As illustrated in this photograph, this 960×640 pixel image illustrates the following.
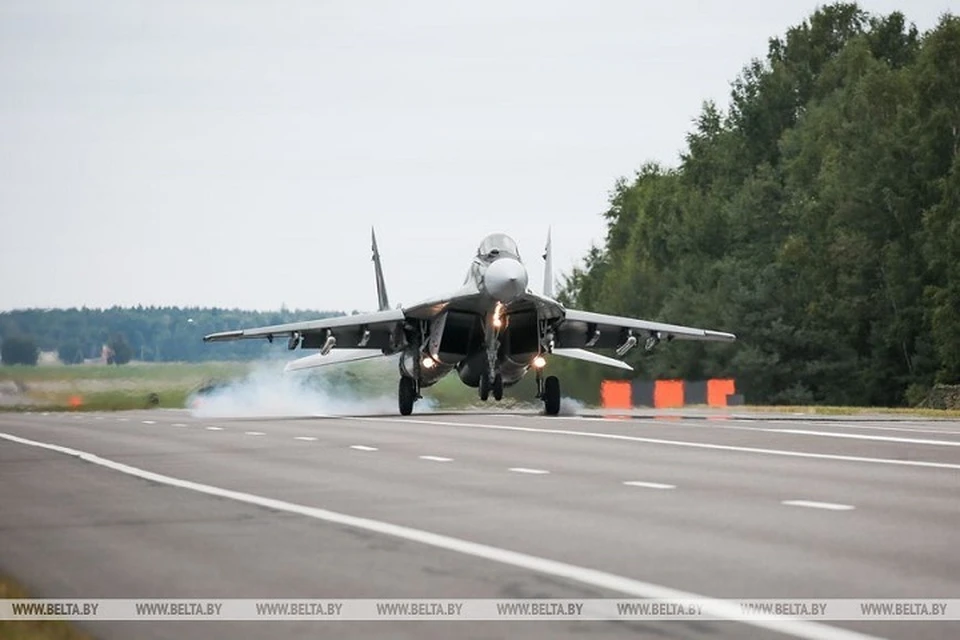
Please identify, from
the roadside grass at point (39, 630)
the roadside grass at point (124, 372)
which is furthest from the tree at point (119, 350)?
the roadside grass at point (39, 630)

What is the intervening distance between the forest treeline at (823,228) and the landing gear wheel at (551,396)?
23.2m

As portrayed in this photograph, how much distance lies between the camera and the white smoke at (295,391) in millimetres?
55312

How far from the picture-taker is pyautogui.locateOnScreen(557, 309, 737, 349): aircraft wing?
40.2m

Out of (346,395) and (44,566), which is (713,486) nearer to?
(44,566)

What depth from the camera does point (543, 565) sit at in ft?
27.9

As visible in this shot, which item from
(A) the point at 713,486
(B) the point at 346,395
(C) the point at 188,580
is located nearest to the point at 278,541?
(C) the point at 188,580

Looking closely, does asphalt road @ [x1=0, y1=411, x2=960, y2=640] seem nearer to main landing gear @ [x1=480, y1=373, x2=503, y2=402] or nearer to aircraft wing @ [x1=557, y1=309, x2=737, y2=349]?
main landing gear @ [x1=480, y1=373, x2=503, y2=402]

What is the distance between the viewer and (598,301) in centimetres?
10738

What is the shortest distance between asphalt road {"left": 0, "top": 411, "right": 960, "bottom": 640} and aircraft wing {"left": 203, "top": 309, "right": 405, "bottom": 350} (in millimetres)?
19193

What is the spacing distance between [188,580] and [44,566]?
55.8 inches

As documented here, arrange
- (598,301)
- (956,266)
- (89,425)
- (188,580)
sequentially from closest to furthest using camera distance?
(188,580) → (89,425) → (956,266) → (598,301)

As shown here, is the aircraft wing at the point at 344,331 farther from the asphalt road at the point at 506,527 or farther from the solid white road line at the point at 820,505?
the solid white road line at the point at 820,505

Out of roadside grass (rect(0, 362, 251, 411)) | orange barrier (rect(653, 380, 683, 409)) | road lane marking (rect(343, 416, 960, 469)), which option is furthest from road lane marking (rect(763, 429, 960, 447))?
orange barrier (rect(653, 380, 683, 409))

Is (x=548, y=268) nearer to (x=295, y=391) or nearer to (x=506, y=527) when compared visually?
(x=295, y=391)
